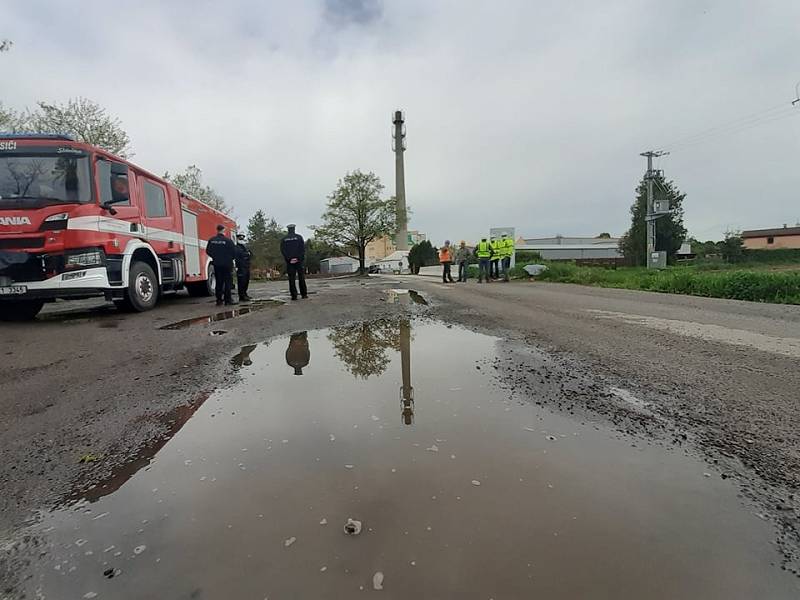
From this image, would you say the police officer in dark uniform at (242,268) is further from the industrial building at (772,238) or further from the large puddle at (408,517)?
the industrial building at (772,238)

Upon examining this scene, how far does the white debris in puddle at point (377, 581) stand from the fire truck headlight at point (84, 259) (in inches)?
302

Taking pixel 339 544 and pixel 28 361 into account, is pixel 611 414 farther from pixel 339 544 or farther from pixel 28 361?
pixel 28 361

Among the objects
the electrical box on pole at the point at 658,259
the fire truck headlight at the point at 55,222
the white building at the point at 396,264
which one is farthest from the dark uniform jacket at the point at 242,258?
the white building at the point at 396,264

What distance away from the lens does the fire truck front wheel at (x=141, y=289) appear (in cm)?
788

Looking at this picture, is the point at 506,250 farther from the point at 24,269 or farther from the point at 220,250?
the point at 24,269

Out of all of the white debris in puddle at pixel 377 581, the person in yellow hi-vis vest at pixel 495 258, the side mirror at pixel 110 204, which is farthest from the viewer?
the person in yellow hi-vis vest at pixel 495 258

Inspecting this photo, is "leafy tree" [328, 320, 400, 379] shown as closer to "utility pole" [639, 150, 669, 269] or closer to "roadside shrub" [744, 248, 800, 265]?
"utility pole" [639, 150, 669, 269]

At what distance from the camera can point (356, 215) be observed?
43.2 metres

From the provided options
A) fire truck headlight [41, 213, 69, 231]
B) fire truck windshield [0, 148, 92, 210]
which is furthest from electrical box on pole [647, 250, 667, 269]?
fire truck headlight [41, 213, 69, 231]

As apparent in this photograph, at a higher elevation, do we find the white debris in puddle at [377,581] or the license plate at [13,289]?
the license plate at [13,289]

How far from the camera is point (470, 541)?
1.57m

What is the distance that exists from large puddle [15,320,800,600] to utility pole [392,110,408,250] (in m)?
43.5

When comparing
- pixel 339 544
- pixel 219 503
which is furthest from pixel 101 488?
pixel 339 544

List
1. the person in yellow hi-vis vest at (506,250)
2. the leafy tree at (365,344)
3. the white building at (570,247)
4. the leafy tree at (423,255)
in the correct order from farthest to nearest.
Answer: the white building at (570,247) → the leafy tree at (423,255) → the person in yellow hi-vis vest at (506,250) → the leafy tree at (365,344)
